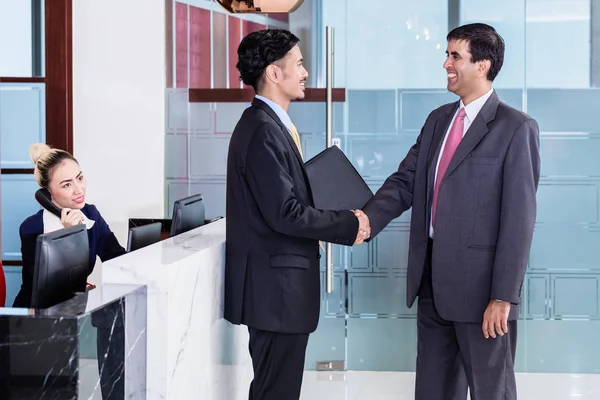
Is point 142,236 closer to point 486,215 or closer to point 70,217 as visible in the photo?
point 70,217

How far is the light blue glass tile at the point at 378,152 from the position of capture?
430 centimetres

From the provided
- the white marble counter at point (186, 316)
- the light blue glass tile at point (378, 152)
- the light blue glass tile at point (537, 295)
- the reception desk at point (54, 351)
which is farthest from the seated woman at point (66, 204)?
the light blue glass tile at point (537, 295)

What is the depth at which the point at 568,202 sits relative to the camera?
424 cm

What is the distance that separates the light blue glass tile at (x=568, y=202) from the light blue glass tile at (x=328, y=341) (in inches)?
48.7

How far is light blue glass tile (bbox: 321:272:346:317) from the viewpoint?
4.37 m

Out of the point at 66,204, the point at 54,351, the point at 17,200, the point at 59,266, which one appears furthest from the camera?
the point at 17,200

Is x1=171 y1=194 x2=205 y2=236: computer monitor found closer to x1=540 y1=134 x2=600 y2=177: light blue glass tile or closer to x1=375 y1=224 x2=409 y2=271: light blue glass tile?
x1=375 y1=224 x2=409 y2=271: light blue glass tile

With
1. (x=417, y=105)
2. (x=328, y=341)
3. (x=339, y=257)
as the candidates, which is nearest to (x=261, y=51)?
(x=417, y=105)

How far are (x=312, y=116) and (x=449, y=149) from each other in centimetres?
A: 169

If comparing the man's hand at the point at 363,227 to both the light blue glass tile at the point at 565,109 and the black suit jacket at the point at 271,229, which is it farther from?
the light blue glass tile at the point at 565,109

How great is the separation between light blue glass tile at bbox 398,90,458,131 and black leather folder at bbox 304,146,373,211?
1372 millimetres

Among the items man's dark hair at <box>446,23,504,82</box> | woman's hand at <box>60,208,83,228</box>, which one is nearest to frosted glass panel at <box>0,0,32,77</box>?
woman's hand at <box>60,208,83,228</box>

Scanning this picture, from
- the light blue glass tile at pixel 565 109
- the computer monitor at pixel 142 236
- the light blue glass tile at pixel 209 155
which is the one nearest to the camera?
the computer monitor at pixel 142 236

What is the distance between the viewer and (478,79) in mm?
2709
